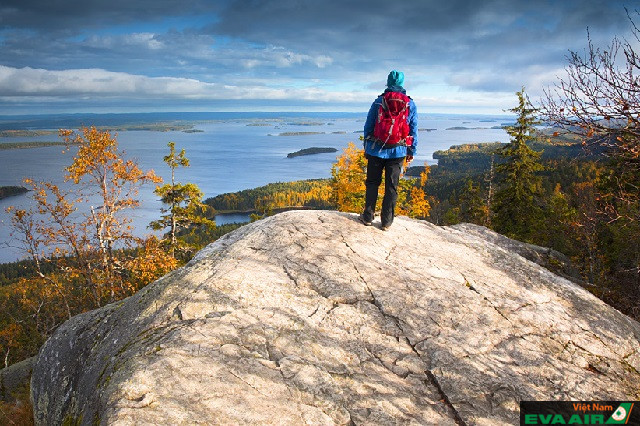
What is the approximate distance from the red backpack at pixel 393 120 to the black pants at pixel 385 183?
502mm

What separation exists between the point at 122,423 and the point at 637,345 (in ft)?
28.5

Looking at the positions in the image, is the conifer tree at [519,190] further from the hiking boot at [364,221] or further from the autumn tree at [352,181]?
the hiking boot at [364,221]

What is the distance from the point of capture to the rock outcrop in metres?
4.07

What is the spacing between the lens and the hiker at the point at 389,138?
306 inches

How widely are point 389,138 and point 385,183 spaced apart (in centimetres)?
103

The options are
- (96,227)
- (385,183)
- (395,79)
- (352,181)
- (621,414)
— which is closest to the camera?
(621,414)

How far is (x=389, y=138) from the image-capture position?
7.92 meters

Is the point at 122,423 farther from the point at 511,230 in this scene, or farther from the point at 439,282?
the point at 511,230

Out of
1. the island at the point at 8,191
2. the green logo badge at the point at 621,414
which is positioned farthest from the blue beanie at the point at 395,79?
the island at the point at 8,191

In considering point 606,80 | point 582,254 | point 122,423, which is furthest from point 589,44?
point 582,254

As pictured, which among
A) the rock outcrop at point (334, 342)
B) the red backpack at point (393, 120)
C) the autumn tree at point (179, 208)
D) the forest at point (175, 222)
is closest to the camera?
the rock outcrop at point (334, 342)

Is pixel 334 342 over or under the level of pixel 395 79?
under

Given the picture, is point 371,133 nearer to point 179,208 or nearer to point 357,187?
point 357,187

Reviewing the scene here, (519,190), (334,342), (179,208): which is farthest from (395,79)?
(519,190)
